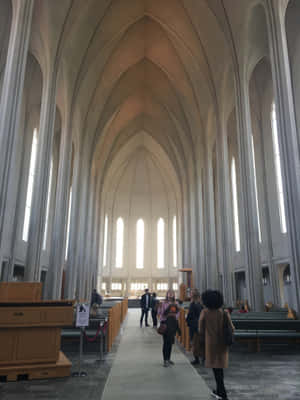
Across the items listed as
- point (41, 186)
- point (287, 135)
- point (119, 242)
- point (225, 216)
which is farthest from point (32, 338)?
point (119, 242)

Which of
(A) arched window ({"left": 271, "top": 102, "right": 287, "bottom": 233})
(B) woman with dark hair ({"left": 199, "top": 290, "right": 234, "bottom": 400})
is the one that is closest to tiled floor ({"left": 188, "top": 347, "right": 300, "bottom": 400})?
(B) woman with dark hair ({"left": 199, "top": 290, "right": 234, "bottom": 400})

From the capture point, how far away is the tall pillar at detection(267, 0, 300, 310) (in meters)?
8.98

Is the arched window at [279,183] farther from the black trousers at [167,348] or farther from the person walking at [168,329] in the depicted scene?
the black trousers at [167,348]

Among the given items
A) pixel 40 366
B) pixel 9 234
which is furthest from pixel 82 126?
pixel 40 366

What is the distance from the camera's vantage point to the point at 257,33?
45.2 feet

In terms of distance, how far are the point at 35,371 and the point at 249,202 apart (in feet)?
32.3

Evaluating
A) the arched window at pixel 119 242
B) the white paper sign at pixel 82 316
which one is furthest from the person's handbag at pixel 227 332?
the arched window at pixel 119 242

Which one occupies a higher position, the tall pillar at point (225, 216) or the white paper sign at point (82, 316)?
the tall pillar at point (225, 216)

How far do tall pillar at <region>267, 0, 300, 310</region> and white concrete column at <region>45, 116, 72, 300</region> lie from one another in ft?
30.6

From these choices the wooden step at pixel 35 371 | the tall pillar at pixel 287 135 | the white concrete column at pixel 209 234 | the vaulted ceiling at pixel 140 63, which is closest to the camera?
the wooden step at pixel 35 371

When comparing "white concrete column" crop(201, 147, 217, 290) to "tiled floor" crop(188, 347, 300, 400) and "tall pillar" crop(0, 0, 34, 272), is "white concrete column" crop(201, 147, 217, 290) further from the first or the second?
"tall pillar" crop(0, 0, 34, 272)

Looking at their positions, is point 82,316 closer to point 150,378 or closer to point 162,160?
point 150,378

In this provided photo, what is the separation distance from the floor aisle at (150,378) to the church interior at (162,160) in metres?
0.05

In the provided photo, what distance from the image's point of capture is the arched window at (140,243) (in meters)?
37.6
